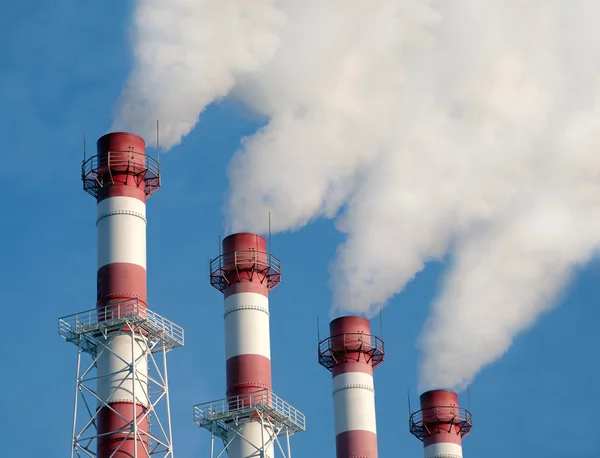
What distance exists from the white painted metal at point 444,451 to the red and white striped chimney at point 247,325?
19.0 m

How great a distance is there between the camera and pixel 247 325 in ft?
209

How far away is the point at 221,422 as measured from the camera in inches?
2457

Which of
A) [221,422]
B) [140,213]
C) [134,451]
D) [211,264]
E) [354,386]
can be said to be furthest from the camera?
[354,386]

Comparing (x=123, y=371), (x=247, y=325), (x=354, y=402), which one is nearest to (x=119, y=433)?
(x=123, y=371)

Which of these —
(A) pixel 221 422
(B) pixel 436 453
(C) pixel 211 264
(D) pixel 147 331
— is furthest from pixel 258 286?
(B) pixel 436 453

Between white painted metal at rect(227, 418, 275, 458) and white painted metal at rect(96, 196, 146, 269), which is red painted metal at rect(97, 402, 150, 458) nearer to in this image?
white painted metal at rect(96, 196, 146, 269)

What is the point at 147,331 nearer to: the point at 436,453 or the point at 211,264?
the point at 211,264

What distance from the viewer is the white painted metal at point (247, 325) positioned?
6341cm

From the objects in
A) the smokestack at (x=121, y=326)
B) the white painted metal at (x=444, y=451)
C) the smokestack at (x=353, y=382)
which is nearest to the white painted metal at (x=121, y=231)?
the smokestack at (x=121, y=326)

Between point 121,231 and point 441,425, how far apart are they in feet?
102

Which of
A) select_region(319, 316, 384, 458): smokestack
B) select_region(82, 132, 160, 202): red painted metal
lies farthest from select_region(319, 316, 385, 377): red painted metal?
select_region(82, 132, 160, 202): red painted metal

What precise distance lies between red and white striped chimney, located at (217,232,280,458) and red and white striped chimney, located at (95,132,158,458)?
806 centimetres

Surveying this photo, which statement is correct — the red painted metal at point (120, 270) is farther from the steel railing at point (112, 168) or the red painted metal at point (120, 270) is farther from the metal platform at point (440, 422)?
the metal platform at point (440, 422)

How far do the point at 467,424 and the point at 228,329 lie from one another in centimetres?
2294
